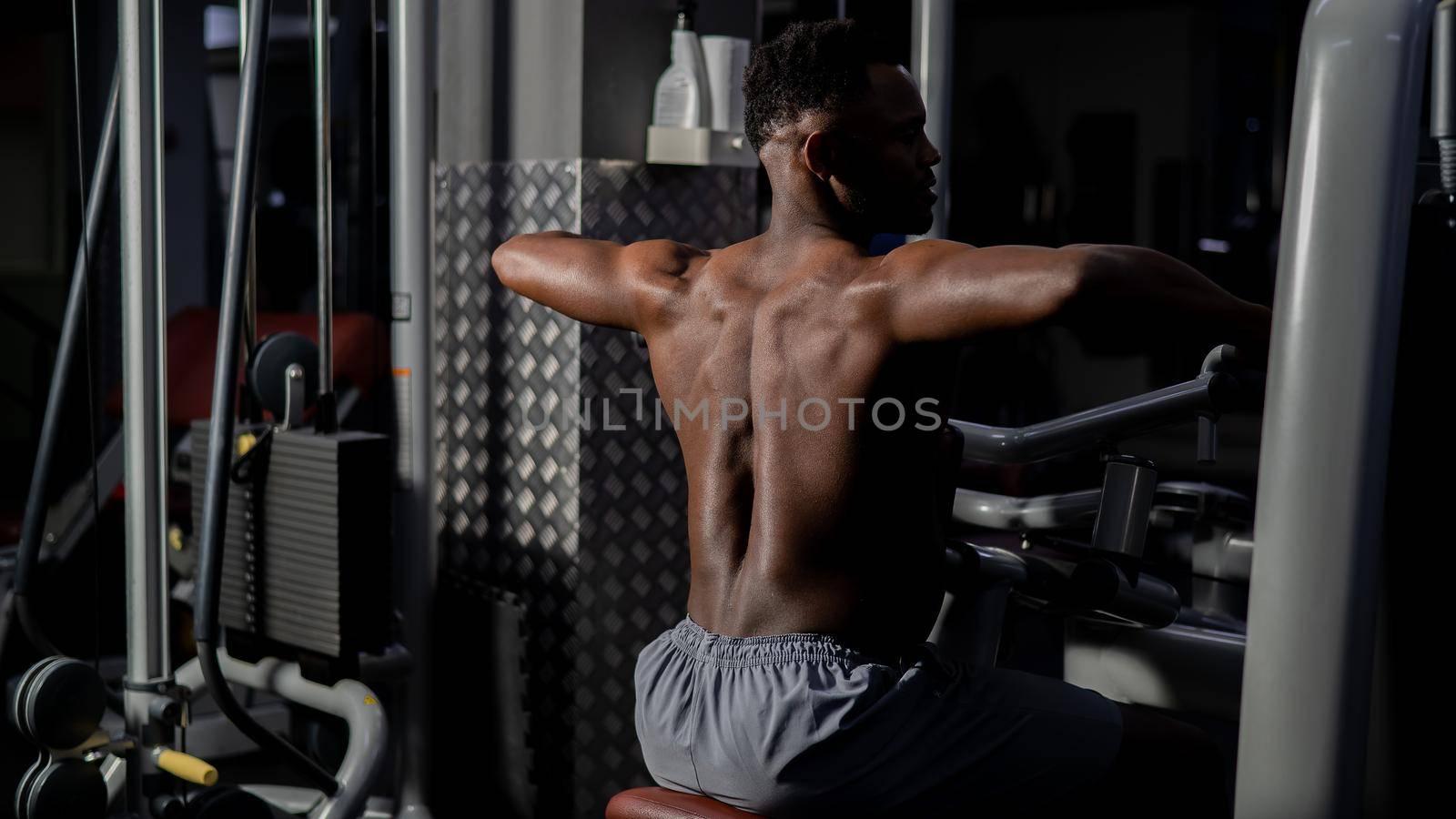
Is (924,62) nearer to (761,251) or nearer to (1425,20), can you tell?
(761,251)

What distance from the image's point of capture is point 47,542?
3969mm

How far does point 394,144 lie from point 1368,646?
2119 millimetres

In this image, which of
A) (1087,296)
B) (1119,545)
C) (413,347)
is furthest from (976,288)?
(413,347)

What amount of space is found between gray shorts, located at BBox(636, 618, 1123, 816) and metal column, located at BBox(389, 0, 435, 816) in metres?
1.48

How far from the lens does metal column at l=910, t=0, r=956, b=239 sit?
7.04 ft

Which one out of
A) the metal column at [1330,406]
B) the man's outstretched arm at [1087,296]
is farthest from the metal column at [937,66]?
the metal column at [1330,406]

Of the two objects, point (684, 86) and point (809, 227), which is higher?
point (684, 86)

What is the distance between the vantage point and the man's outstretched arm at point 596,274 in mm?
1742

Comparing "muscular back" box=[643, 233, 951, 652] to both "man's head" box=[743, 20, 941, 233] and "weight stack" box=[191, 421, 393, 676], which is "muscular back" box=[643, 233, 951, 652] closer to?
"man's head" box=[743, 20, 941, 233]

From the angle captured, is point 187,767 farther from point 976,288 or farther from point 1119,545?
point 976,288

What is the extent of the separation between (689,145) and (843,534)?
1350 mm

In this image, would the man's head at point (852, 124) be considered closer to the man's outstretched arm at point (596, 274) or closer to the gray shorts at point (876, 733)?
the man's outstretched arm at point (596, 274)

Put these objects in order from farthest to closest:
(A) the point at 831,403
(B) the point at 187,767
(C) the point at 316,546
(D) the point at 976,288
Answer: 1. (C) the point at 316,546
2. (B) the point at 187,767
3. (A) the point at 831,403
4. (D) the point at 976,288

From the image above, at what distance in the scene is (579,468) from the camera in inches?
106
